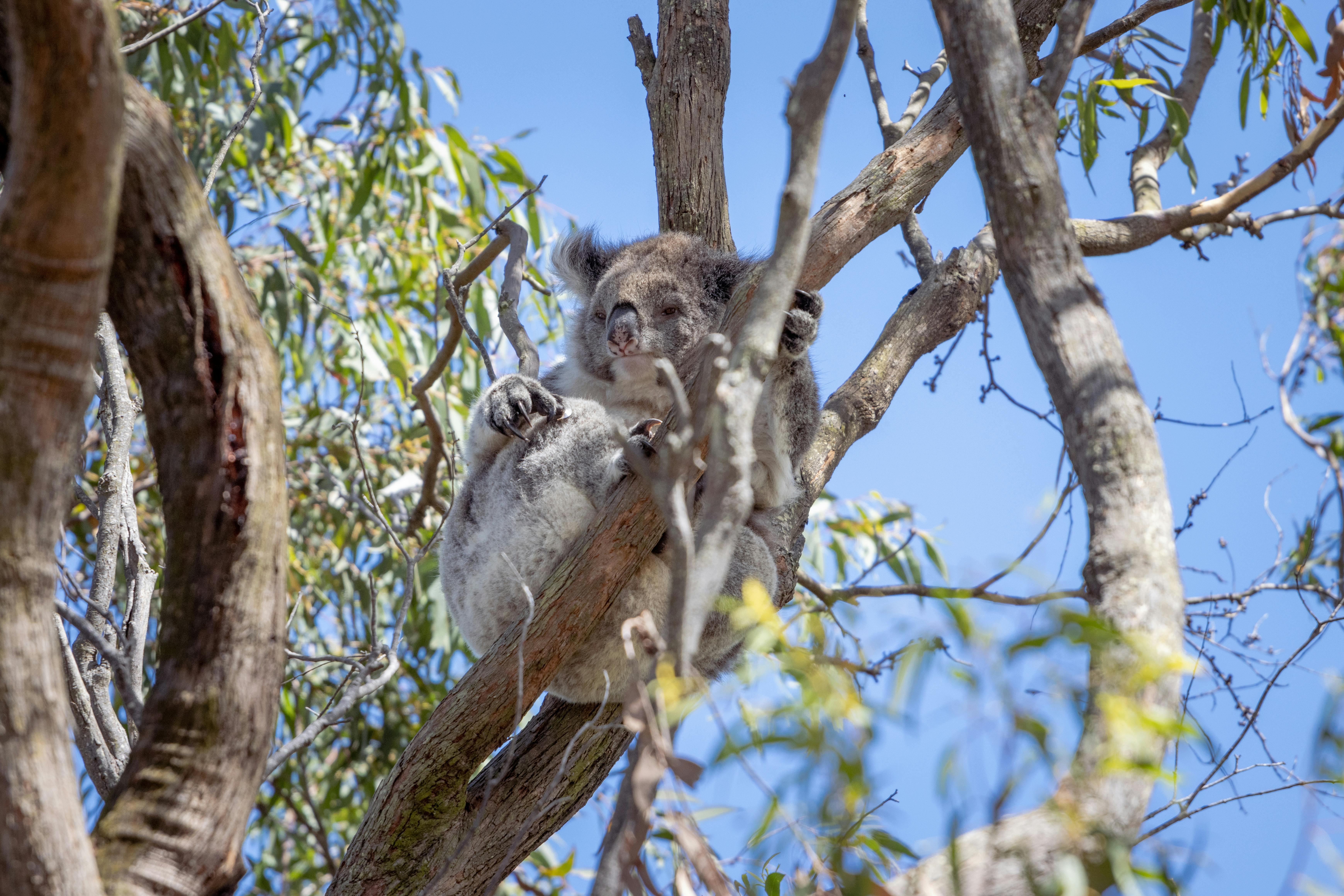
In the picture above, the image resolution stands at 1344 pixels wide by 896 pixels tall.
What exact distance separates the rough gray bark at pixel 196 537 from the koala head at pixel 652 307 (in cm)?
141

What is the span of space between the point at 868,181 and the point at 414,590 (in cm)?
280

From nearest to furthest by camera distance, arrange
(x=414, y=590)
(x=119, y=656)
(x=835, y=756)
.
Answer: (x=835, y=756) → (x=119, y=656) → (x=414, y=590)

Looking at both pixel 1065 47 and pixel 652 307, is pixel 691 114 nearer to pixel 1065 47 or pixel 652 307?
pixel 652 307

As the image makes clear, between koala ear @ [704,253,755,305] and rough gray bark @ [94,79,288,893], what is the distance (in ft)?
5.39

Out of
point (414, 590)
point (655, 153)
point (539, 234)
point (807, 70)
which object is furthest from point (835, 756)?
point (539, 234)

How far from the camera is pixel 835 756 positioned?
107 cm

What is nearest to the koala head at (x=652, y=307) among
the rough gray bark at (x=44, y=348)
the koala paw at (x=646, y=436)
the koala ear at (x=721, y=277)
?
the koala ear at (x=721, y=277)

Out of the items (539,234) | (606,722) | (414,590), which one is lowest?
(606,722)

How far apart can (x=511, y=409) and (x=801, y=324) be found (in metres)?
0.68

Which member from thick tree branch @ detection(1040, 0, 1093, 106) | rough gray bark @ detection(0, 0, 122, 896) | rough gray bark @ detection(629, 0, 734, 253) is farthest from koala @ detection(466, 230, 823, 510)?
rough gray bark @ detection(0, 0, 122, 896)

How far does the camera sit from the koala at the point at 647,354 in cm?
245

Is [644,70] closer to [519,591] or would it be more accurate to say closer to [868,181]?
[868,181]

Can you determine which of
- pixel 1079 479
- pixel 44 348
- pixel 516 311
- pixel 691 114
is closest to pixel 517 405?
pixel 516 311

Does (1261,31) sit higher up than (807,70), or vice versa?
(1261,31)
